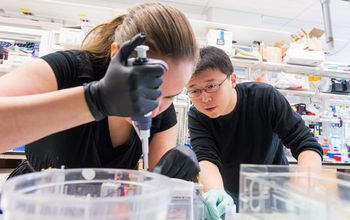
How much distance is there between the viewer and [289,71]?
3416 mm

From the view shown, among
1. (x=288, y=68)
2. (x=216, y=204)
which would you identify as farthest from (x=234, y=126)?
(x=288, y=68)

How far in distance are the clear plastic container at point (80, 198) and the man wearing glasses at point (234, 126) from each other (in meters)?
0.72

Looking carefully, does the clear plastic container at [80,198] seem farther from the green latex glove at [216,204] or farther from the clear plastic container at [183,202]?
the green latex glove at [216,204]

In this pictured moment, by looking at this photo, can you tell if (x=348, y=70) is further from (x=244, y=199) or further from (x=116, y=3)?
(x=244, y=199)

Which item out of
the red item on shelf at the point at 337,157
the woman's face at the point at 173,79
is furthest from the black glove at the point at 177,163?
the red item on shelf at the point at 337,157

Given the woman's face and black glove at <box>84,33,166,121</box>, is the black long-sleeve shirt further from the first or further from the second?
black glove at <box>84,33,166,121</box>

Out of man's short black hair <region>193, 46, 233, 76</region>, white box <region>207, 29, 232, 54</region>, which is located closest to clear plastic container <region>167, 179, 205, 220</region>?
man's short black hair <region>193, 46, 233, 76</region>

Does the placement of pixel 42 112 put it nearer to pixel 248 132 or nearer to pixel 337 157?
pixel 248 132

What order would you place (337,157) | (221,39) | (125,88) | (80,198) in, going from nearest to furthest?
(80,198)
(125,88)
(221,39)
(337,157)

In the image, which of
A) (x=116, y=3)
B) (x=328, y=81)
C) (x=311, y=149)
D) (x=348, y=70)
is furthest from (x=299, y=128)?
(x=116, y=3)

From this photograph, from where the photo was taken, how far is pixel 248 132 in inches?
50.1

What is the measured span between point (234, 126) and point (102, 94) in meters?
0.92

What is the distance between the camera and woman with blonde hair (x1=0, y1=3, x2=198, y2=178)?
1.50 feet

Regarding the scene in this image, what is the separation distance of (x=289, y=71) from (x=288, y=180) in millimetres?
3203
